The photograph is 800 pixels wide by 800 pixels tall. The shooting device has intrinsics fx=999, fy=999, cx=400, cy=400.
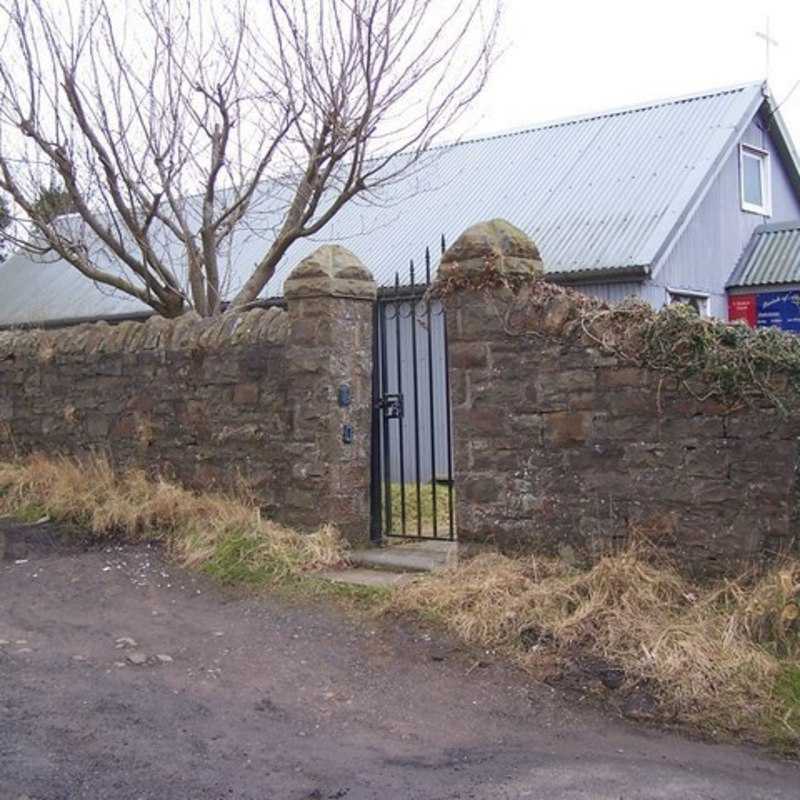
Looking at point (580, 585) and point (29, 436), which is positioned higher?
point (29, 436)

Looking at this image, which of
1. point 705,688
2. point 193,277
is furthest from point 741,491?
point 193,277

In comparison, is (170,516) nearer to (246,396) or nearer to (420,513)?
(246,396)

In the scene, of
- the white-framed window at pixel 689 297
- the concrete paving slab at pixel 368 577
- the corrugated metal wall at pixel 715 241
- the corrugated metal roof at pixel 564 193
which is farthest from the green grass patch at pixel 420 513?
the white-framed window at pixel 689 297

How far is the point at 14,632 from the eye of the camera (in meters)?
5.88

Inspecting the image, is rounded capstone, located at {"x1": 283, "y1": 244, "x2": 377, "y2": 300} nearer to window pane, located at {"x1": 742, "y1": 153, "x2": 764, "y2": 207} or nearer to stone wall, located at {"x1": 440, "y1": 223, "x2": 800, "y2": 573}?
stone wall, located at {"x1": 440, "y1": 223, "x2": 800, "y2": 573}

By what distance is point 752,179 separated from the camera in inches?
609

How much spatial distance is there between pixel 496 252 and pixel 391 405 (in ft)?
5.77

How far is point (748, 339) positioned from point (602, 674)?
198cm

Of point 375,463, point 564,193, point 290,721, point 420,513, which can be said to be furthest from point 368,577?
point 564,193

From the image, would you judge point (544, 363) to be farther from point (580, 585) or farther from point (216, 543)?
point (216, 543)

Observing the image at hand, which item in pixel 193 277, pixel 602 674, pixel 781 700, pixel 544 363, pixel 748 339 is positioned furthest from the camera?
pixel 193 277

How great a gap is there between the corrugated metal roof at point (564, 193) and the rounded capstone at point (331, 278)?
4.55 meters

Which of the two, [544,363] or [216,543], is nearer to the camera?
[544,363]

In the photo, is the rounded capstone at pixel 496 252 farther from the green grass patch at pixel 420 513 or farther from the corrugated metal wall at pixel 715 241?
the corrugated metal wall at pixel 715 241
